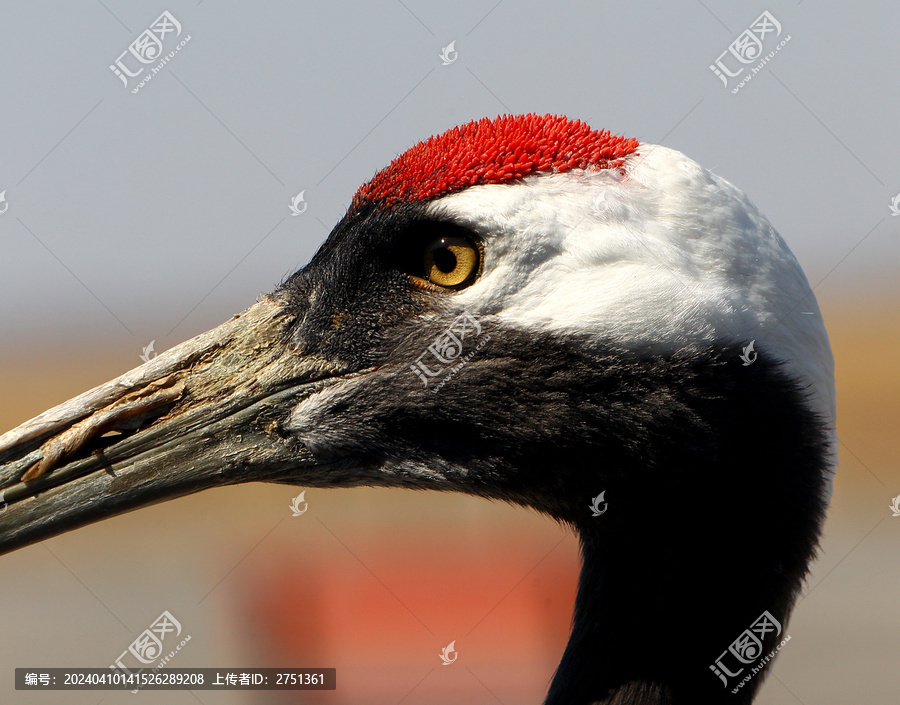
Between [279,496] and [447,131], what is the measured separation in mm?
22161

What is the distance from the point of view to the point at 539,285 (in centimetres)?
274

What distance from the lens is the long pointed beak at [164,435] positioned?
2.88 metres

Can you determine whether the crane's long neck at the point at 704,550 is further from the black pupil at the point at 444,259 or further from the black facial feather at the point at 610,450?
the black pupil at the point at 444,259

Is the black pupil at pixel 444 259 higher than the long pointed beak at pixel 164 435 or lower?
higher

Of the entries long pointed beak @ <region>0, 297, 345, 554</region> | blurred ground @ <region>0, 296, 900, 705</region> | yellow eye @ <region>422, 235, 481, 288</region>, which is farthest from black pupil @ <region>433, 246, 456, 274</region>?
blurred ground @ <region>0, 296, 900, 705</region>

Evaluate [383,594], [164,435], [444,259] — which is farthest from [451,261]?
[383,594]

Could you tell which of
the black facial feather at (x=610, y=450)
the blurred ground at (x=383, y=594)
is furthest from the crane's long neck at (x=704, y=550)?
the blurred ground at (x=383, y=594)

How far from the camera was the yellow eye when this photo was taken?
2.78 metres

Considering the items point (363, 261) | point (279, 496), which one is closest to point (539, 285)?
point (363, 261)

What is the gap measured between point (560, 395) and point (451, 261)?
53cm

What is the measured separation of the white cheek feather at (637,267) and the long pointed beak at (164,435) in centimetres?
72

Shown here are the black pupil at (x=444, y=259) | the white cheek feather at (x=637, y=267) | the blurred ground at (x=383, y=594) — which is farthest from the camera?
the blurred ground at (x=383, y=594)

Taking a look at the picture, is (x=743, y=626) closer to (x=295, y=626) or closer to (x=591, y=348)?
(x=591, y=348)

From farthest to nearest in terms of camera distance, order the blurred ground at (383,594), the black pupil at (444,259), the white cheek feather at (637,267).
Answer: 1. the blurred ground at (383,594)
2. the black pupil at (444,259)
3. the white cheek feather at (637,267)
